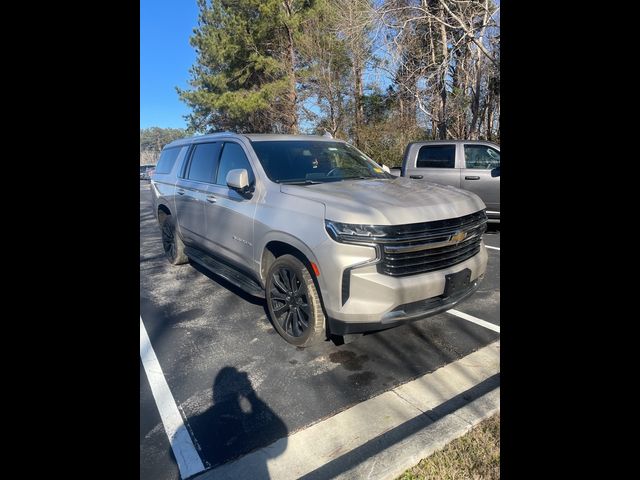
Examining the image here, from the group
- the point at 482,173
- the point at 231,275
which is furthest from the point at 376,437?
the point at 482,173

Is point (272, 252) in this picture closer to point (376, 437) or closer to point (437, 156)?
point (376, 437)

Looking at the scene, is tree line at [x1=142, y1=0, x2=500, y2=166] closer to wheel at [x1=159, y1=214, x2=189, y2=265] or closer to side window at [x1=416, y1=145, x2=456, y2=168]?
side window at [x1=416, y1=145, x2=456, y2=168]

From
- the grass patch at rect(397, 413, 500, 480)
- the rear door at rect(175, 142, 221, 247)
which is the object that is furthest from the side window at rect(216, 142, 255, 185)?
the grass patch at rect(397, 413, 500, 480)

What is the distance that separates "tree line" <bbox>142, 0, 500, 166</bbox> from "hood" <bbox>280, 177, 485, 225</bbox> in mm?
8536

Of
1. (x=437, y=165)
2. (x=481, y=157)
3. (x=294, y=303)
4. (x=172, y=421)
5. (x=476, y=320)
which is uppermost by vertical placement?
(x=481, y=157)

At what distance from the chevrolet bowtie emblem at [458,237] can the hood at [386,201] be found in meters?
0.15

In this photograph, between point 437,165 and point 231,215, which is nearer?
point 231,215

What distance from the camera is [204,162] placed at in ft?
17.5

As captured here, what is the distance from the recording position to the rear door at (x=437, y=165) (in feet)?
28.9

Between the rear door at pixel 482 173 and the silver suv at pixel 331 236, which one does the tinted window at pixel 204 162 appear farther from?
the rear door at pixel 482 173

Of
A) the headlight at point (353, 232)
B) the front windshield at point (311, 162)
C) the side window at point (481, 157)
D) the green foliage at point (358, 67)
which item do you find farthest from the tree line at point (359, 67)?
the headlight at point (353, 232)

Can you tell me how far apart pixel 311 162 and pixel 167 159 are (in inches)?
134

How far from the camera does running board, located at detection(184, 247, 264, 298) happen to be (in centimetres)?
408
